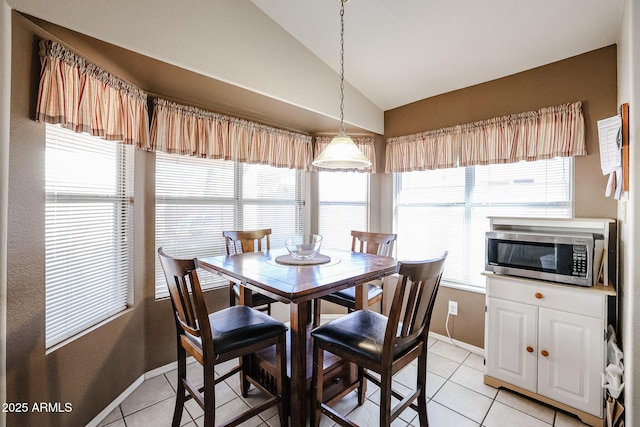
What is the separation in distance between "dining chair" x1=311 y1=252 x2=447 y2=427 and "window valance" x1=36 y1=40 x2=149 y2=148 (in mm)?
1812

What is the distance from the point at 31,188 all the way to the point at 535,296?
3088mm

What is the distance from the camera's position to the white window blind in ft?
11.1

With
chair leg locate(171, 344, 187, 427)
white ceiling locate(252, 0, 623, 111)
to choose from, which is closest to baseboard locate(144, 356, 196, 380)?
chair leg locate(171, 344, 187, 427)

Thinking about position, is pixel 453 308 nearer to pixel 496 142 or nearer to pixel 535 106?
pixel 496 142

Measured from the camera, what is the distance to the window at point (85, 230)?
1555mm

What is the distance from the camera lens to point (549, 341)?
188 cm

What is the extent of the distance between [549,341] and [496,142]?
1616 millimetres

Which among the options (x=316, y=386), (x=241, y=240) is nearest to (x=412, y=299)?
(x=316, y=386)

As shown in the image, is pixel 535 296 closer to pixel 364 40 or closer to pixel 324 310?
pixel 324 310

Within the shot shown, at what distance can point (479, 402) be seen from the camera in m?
1.96

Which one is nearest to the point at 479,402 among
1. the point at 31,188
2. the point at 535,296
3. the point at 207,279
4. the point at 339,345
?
the point at 535,296

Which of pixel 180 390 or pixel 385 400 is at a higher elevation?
pixel 385 400

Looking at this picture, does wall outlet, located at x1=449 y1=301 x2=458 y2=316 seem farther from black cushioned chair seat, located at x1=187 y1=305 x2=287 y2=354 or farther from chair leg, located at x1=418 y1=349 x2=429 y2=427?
black cushioned chair seat, located at x1=187 y1=305 x2=287 y2=354

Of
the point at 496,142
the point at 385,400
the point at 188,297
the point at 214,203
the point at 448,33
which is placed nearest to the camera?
the point at 385,400
